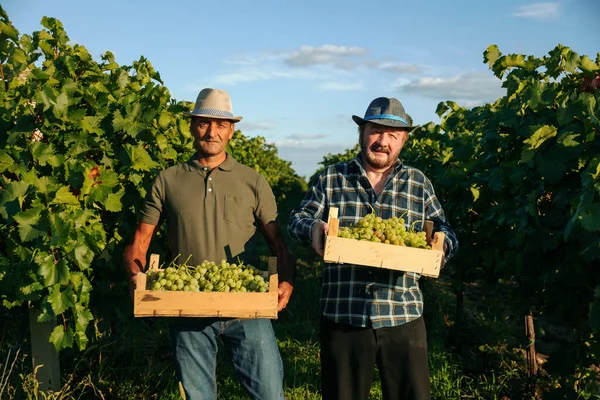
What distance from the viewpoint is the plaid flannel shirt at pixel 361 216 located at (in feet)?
12.1

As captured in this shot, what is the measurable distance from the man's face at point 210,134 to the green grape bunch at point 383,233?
924 millimetres

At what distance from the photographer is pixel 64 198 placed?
409cm

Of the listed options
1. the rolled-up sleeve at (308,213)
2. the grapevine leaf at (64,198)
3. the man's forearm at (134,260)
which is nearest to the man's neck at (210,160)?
the rolled-up sleeve at (308,213)

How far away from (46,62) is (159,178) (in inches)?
75.3

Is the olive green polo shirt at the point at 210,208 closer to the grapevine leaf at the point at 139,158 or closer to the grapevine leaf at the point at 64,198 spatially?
the grapevine leaf at the point at 64,198

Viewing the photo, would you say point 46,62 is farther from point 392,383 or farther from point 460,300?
point 460,300

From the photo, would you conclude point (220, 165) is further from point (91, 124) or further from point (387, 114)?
point (91, 124)

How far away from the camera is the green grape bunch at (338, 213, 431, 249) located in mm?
3420

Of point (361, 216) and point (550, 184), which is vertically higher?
point (550, 184)

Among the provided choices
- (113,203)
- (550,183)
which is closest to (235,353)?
(113,203)

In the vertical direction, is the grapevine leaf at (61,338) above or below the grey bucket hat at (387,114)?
below

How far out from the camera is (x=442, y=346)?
6688mm

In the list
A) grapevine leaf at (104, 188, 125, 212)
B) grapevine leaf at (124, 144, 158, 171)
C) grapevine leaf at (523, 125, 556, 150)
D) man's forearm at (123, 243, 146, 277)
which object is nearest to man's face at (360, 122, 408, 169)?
grapevine leaf at (523, 125, 556, 150)

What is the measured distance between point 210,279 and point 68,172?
59.4 inches
